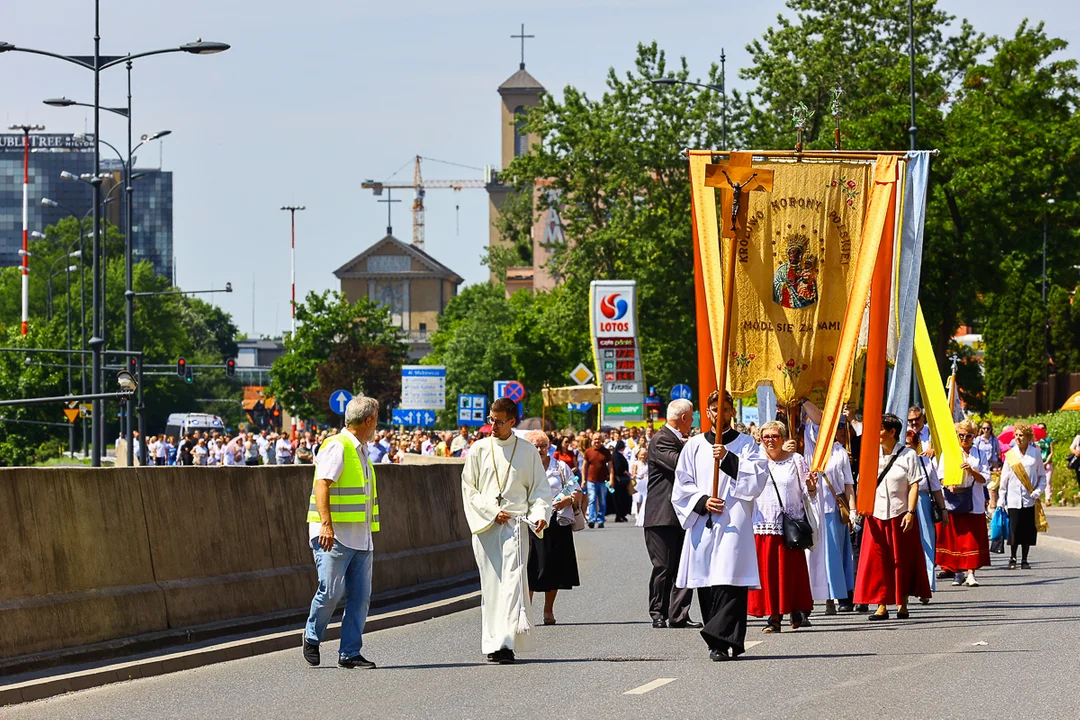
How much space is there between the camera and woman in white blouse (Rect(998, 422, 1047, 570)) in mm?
21562

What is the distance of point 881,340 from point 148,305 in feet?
386

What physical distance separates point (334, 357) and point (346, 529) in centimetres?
9023

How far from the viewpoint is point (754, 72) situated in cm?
5931

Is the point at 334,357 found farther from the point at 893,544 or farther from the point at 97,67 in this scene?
the point at 893,544

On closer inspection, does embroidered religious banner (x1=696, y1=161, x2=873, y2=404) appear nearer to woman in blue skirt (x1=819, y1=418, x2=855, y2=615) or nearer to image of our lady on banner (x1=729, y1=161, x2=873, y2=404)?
image of our lady on banner (x1=729, y1=161, x2=873, y2=404)

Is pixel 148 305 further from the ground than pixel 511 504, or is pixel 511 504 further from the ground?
pixel 148 305

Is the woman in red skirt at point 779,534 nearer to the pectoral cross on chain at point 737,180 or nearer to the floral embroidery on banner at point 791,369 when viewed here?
the pectoral cross on chain at point 737,180

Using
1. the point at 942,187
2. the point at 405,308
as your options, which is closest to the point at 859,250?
the point at 942,187

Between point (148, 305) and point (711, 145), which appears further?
A: point (148, 305)

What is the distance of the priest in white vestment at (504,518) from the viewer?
40.2ft

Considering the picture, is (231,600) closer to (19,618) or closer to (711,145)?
(19,618)

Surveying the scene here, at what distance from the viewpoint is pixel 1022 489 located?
2155cm

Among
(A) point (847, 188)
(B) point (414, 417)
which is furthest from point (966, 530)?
(B) point (414, 417)

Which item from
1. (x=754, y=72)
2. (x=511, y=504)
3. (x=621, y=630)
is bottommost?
(x=621, y=630)
